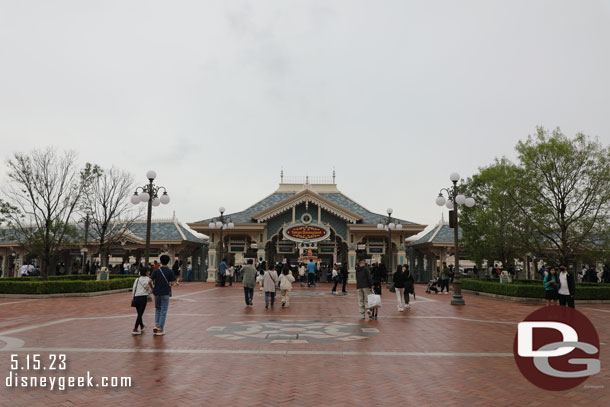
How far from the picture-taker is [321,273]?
35281 mm

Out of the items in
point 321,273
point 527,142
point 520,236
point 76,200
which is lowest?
point 321,273

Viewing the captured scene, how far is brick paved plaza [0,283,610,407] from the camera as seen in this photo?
5004 millimetres

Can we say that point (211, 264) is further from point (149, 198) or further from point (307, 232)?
point (149, 198)

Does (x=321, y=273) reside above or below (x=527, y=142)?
below

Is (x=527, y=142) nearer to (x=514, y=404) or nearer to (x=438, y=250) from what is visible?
(x=438, y=250)

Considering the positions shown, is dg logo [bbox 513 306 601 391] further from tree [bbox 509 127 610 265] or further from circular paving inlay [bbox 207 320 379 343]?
tree [bbox 509 127 610 265]

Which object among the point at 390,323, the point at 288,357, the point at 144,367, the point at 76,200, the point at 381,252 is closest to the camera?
the point at 144,367

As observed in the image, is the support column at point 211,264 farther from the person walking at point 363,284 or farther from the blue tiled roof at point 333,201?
the person walking at point 363,284

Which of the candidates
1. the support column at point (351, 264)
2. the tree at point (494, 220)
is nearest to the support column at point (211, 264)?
the support column at point (351, 264)

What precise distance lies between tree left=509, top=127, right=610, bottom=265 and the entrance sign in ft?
52.3

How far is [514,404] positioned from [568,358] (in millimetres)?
3121

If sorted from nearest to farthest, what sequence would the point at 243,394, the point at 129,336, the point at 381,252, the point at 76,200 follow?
the point at 243,394 < the point at 129,336 < the point at 76,200 < the point at 381,252

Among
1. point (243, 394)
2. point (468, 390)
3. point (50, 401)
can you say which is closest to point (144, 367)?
point (50, 401)

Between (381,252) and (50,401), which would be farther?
(381,252)
